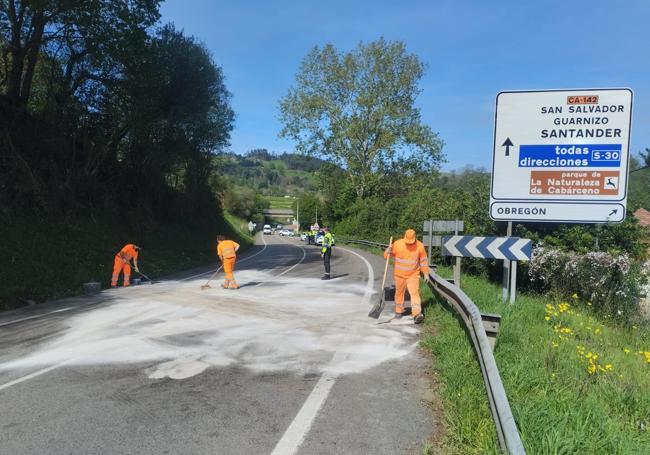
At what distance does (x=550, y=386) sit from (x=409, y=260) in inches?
164

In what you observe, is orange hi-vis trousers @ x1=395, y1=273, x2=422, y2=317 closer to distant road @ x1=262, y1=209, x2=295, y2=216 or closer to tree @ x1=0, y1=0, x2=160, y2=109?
tree @ x1=0, y1=0, x2=160, y2=109

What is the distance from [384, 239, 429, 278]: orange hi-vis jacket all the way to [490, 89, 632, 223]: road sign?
2151mm

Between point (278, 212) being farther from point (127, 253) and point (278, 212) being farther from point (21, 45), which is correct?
point (127, 253)

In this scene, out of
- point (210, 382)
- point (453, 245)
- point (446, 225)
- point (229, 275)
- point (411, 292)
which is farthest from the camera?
point (446, 225)

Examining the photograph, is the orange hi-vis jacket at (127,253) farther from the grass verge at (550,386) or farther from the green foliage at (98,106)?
the grass verge at (550,386)

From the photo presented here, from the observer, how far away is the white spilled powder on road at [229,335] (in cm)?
607

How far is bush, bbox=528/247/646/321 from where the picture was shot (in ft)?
34.4

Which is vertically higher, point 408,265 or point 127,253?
point 408,265

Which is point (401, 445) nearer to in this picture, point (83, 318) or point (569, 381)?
point (569, 381)

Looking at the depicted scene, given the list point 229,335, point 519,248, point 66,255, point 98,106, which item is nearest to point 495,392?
point 229,335

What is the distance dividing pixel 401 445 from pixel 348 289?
9.29 meters

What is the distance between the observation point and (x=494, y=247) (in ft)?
30.4

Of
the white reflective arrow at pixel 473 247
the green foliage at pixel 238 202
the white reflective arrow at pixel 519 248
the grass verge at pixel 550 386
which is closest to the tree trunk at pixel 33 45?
the white reflective arrow at pixel 473 247

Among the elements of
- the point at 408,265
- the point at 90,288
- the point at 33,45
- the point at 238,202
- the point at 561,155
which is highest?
the point at 33,45
